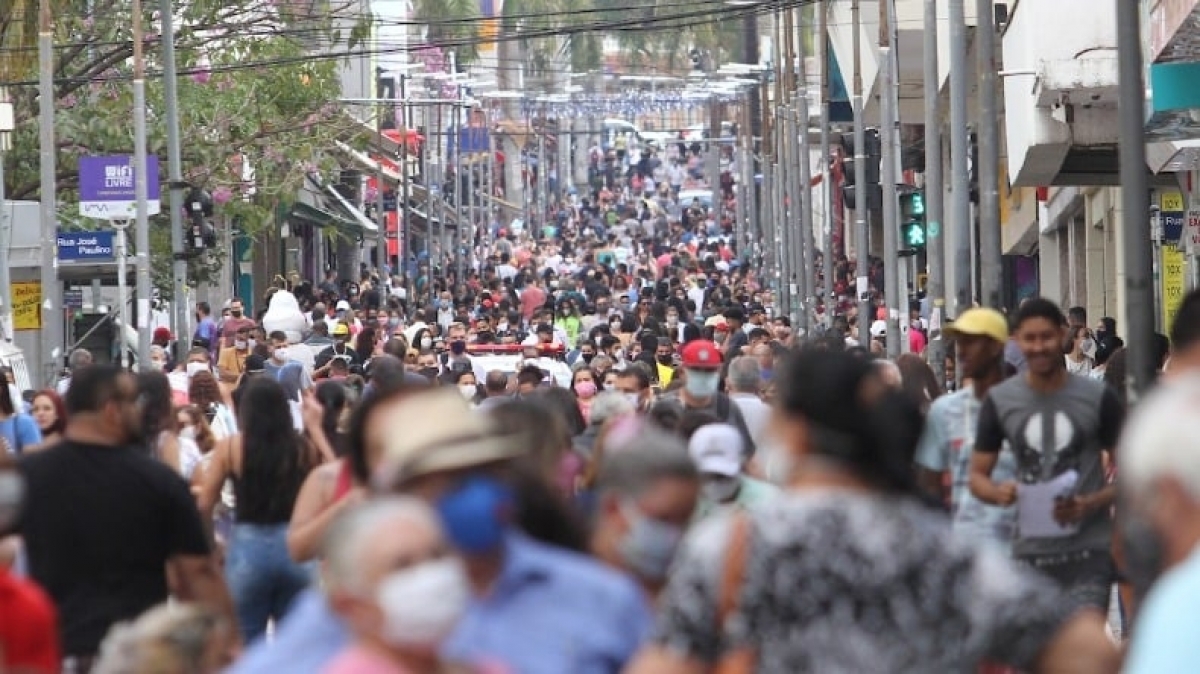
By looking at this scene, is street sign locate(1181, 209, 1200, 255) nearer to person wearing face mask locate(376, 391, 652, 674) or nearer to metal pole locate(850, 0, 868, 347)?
metal pole locate(850, 0, 868, 347)

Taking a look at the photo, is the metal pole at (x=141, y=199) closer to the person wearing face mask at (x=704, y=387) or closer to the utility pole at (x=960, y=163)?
the utility pole at (x=960, y=163)

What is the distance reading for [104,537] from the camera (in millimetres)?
8883

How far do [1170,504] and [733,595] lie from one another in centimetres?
100

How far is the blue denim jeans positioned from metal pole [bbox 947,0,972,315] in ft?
45.0

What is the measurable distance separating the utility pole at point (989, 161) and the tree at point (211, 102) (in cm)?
1439

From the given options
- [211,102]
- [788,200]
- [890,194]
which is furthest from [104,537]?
[788,200]

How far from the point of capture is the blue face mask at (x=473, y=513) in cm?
518

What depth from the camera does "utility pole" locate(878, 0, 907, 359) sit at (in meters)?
34.2

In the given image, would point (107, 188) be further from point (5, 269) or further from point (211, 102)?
point (211, 102)

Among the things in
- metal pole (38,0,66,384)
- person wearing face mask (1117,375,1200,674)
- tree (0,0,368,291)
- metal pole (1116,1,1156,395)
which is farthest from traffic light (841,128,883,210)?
person wearing face mask (1117,375,1200,674)

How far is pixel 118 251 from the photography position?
30.5 m

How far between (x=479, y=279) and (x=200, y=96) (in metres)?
31.5

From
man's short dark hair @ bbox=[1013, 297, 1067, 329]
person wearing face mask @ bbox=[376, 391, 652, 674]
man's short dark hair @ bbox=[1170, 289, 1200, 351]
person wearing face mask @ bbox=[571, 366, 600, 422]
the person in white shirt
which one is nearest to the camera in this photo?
person wearing face mask @ bbox=[376, 391, 652, 674]

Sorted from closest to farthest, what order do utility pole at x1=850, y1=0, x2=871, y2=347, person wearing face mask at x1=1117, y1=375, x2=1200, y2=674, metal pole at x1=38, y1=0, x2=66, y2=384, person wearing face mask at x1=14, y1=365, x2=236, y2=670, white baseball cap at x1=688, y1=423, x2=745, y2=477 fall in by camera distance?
person wearing face mask at x1=1117, y1=375, x2=1200, y2=674
person wearing face mask at x1=14, y1=365, x2=236, y2=670
white baseball cap at x1=688, y1=423, x2=745, y2=477
metal pole at x1=38, y1=0, x2=66, y2=384
utility pole at x1=850, y1=0, x2=871, y2=347
